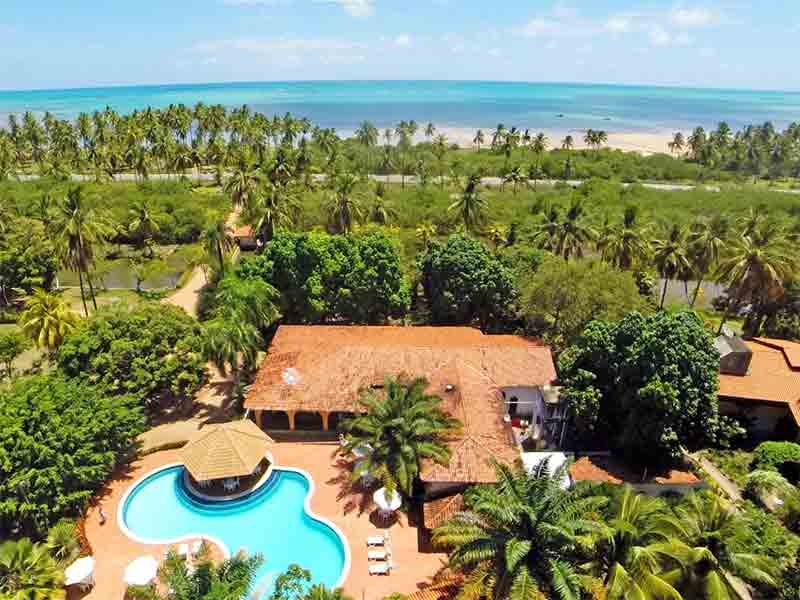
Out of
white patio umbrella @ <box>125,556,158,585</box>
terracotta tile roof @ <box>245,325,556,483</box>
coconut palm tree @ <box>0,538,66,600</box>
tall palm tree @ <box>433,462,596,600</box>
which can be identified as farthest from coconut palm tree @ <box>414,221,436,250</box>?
coconut palm tree @ <box>0,538,66,600</box>

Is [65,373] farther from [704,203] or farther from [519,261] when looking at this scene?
[704,203]

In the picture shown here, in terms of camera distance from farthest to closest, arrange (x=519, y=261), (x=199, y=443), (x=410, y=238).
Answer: (x=410, y=238)
(x=519, y=261)
(x=199, y=443)

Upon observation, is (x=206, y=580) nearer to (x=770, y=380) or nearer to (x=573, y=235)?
(x=770, y=380)

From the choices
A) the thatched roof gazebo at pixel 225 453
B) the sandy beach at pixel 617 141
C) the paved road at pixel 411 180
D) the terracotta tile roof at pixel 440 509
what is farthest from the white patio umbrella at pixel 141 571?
the sandy beach at pixel 617 141

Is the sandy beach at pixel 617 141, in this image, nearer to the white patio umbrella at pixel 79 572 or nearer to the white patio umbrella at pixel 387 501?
the white patio umbrella at pixel 387 501

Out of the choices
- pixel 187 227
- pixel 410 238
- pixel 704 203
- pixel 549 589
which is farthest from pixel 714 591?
pixel 704 203

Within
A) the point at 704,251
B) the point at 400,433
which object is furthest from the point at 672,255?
the point at 400,433

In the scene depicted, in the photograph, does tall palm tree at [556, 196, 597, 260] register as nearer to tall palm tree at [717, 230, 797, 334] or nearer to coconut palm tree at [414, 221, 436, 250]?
tall palm tree at [717, 230, 797, 334]
